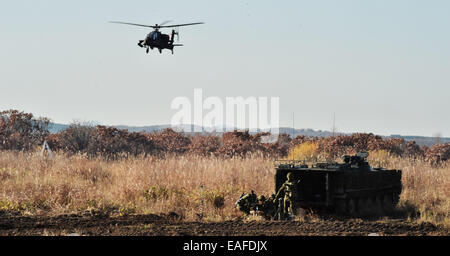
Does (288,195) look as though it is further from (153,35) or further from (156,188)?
(153,35)

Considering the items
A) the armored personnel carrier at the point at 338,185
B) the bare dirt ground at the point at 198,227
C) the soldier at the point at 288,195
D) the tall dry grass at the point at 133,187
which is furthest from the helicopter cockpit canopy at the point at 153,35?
the soldier at the point at 288,195

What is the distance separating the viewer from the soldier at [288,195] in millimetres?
11696

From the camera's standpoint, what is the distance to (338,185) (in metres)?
11.7

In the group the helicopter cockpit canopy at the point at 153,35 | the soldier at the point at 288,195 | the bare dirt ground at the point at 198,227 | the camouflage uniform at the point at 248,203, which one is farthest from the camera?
the helicopter cockpit canopy at the point at 153,35

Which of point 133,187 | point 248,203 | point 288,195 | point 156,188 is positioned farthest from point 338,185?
point 133,187

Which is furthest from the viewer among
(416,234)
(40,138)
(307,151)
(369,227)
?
(40,138)

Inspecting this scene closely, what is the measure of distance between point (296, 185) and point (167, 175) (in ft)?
18.5

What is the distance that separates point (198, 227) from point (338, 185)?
9.90 feet

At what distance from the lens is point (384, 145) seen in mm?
31781

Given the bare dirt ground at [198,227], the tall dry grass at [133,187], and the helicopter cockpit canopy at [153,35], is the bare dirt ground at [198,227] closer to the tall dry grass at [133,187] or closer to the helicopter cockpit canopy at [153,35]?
the tall dry grass at [133,187]

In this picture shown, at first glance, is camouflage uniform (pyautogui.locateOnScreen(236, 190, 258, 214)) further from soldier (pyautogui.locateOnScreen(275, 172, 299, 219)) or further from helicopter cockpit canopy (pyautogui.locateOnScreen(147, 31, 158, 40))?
helicopter cockpit canopy (pyautogui.locateOnScreen(147, 31, 158, 40))

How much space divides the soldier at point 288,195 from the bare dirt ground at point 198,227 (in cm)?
59
